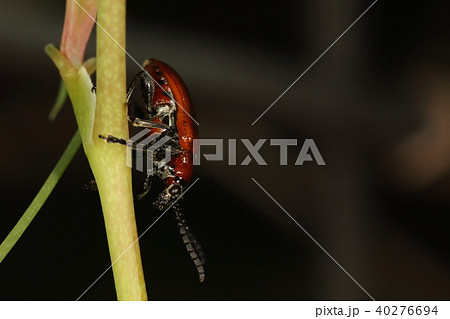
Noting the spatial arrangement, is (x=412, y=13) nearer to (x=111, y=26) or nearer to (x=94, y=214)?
(x=94, y=214)

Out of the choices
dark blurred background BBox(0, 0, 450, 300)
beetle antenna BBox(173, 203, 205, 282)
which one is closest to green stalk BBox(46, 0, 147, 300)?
beetle antenna BBox(173, 203, 205, 282)

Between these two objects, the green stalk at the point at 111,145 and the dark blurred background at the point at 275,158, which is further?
the dark blurred background at the point at 275,158

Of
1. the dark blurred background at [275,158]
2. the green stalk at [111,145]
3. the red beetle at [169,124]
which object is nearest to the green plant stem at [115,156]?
the green stalk at [111,145]

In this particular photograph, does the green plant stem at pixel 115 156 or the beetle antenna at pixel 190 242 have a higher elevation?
the green plant stem at pixel 115 156

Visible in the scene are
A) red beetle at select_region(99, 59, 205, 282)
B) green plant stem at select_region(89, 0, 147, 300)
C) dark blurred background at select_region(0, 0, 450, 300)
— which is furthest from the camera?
dark blurred background at select_region(0, 0, 450, 300)

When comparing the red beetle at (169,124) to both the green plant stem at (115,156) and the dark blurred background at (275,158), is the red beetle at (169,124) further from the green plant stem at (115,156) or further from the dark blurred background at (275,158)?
the dark blurred background at (275,158)

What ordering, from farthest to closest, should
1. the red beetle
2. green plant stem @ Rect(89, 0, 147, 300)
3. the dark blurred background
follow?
the dark blurred background, the red beetle, green plant stem @ Rect(89, 0, 147, 300)

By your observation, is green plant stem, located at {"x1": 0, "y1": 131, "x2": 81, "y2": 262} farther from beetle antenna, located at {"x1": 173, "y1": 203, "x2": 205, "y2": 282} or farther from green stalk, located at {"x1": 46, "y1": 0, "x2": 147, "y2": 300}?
beetle antenna, located at {"x1": 173, "y1": 203, "x2": 205, "y2": 282}
